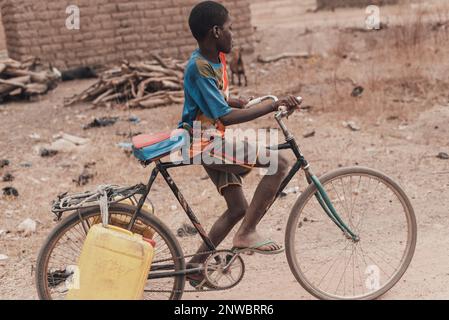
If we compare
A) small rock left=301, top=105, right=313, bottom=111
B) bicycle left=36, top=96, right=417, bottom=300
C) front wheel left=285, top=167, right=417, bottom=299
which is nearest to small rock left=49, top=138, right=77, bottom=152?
bicycle left=36, top=96, right=417, bottom=300

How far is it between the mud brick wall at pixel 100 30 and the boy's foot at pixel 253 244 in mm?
8745

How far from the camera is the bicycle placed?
3021 mm

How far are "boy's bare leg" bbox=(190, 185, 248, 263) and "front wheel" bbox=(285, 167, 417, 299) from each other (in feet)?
0.91

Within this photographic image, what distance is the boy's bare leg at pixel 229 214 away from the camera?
3244 mm

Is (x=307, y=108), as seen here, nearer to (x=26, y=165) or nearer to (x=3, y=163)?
(x=26, y=165)

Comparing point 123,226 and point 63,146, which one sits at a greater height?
point 123,226

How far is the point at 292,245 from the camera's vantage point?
3166 millimetres

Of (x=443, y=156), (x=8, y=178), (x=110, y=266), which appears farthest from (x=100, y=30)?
(x=110, y=266)

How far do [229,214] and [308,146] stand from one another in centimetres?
345

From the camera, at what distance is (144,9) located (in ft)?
37.5

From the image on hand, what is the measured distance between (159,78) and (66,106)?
1440mm

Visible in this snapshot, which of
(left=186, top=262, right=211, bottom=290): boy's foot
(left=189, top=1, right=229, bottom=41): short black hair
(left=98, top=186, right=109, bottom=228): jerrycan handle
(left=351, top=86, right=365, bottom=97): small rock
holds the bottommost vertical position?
(left=186, top=262, right=211, bottom=290): boy's foot

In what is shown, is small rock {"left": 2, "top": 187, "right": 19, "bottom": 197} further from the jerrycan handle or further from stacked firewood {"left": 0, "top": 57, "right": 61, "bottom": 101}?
stacked firewood {"left": 0, "top": 57, "right": 61, "bottom": 101}

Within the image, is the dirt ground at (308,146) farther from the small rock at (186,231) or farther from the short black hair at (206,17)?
the short black hair at (206,17)
